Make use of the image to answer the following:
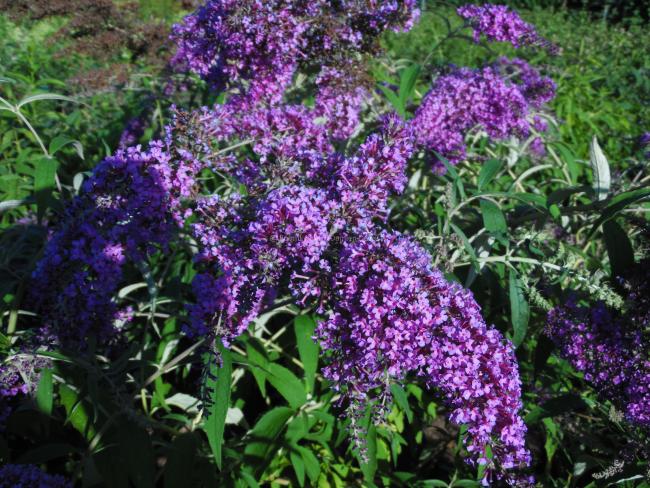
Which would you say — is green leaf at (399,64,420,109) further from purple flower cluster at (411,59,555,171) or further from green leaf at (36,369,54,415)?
green leaf at (36,369,54,415)

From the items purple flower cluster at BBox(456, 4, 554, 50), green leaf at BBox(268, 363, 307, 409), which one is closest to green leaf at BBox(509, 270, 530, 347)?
green leaf at BBox(268, 363, 307, 409)

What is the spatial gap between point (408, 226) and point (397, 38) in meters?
6.78

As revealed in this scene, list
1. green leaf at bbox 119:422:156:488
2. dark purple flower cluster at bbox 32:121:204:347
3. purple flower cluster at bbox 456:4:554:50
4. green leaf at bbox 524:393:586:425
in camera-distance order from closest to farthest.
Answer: dark purple flower cluster at bbox 32:121:204:347 < green leaf at bbox 119:422:156:488 < green leaf at bbox 524:393:586:425 < purple flower cluster at bbox 456:4:554:50

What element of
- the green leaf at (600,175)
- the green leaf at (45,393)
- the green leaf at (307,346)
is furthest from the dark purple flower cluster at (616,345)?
the green leaf at (45,393)

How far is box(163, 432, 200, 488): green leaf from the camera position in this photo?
2.03 m

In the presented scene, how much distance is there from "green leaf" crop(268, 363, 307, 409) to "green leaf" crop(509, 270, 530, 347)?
924 millimetres

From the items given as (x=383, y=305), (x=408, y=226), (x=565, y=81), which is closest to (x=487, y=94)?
(x=408, y=226)

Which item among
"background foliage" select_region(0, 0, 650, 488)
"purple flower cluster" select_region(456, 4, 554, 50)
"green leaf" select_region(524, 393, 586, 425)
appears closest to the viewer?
"background foliage" select_region(0, 0, 650, 488)

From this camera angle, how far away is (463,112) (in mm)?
3016

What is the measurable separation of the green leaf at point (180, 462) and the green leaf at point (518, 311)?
4.31ft

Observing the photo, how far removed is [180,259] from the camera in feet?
10.5

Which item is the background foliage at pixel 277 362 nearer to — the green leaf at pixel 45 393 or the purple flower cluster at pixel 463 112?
the green leaf at pixel 45 393

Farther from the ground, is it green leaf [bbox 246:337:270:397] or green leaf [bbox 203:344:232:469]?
green leaf [bbox 203:344:232:469]

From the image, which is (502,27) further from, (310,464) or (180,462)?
(180,462)
